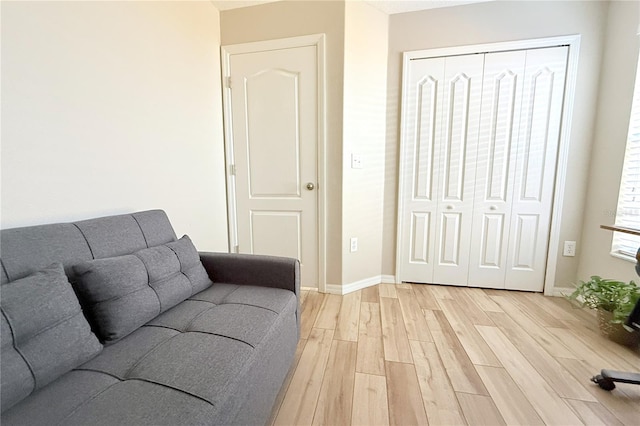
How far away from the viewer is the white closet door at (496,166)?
2.13 meters

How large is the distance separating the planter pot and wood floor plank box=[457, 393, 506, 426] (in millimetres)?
1099

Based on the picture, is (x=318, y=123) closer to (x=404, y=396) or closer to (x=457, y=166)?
(x=457, y=166)

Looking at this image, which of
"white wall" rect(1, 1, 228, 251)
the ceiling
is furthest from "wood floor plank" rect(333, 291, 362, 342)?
the ceiling

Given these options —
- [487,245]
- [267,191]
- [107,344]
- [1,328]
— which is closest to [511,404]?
[487,245]

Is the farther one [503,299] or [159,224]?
[503,299]

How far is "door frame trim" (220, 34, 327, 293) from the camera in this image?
2.10 metres

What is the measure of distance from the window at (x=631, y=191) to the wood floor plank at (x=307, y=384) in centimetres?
213

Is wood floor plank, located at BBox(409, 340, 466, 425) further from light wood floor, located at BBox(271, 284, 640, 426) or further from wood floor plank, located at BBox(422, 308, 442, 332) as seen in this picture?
wood floor plank, located at BBox(422, 308, 442, 332)

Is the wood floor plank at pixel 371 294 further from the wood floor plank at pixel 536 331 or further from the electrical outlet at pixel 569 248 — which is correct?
the electrical outlet at pixel 569 248

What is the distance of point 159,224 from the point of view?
1.39 m

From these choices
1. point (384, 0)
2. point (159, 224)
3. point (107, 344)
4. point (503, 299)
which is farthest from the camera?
point (503, 299)

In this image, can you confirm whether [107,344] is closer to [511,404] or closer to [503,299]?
[511,404]

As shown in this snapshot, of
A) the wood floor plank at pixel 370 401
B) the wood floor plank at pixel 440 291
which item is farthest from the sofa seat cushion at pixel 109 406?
the wood floor plank at pixel 440 291

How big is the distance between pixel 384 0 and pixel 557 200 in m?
2.13
